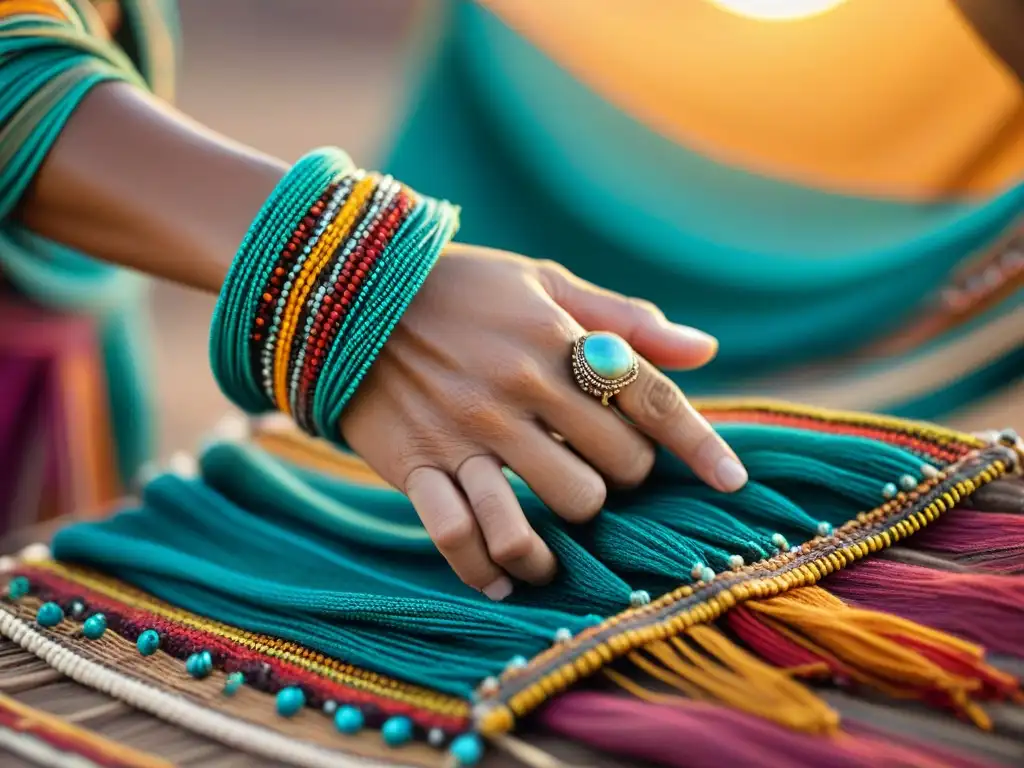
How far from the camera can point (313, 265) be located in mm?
648

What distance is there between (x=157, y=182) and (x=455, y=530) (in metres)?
0.36

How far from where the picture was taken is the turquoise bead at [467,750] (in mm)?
484

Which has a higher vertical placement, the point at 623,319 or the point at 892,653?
the point at 623,319

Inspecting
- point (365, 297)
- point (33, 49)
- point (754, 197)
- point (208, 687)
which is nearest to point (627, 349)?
point (365, 297)

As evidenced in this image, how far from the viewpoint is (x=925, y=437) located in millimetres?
691

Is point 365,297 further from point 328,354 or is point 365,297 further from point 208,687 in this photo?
point 208,687

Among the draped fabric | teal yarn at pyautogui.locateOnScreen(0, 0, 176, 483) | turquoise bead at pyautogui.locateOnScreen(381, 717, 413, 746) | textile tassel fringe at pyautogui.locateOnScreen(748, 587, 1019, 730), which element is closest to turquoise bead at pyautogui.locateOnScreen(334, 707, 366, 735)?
turquoise bead at pyautogui.locateOnScreen(381, 717, 413, 746)

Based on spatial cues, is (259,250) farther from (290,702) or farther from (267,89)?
(267,89)

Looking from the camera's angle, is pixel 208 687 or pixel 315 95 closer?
pixel 208 687

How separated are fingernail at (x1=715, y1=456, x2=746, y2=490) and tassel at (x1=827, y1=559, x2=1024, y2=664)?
3.5 inches

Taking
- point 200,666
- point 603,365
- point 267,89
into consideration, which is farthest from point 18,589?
point 267,89

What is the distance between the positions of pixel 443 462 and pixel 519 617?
0.41 ft

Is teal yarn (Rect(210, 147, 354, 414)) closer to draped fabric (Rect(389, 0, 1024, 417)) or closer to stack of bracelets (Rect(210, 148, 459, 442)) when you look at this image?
stack of bracelets (Rect(210, 148, 459, 442))

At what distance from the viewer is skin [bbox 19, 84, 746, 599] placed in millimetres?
630
